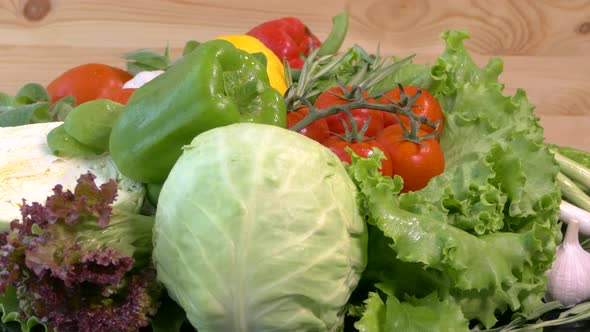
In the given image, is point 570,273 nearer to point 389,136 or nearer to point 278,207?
point 389,136

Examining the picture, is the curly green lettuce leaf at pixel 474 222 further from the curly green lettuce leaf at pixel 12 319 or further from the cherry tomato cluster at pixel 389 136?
the curly green lettuce leaf at pixel 12 319

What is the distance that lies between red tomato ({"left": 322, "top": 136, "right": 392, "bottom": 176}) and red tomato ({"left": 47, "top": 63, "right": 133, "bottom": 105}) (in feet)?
2.51

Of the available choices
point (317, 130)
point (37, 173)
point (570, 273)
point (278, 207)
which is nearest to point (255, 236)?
point (278, 207)

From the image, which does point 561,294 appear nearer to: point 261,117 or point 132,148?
point 261,117

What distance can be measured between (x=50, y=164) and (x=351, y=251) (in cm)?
65

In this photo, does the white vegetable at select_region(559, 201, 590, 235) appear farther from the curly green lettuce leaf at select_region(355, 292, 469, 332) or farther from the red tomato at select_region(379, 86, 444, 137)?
the curly green lettuce leaf at select_region(355, 292, 469, 332)

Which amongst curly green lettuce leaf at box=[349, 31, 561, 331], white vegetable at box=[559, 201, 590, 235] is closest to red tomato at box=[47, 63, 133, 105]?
curly green lettuce leaf at box=[349, 31, 561, 331]

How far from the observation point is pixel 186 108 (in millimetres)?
1187

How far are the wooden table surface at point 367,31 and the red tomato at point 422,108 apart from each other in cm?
125

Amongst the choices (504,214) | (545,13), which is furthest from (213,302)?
(545,13)

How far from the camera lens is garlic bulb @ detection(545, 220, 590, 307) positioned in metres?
1.37

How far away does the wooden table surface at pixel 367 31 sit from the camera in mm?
2520

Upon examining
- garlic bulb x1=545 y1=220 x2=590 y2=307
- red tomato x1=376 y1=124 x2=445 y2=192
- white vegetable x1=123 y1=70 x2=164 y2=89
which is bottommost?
garlic bulb x1=545 y1=220 x2=590 y2=307

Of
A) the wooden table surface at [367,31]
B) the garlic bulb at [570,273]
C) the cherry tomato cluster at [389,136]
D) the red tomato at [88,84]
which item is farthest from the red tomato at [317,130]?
the wooden table surface at [367,31]
